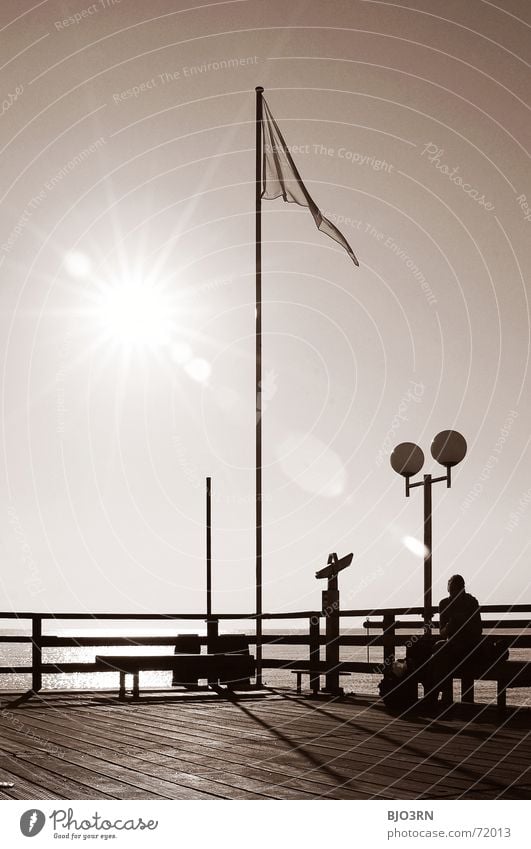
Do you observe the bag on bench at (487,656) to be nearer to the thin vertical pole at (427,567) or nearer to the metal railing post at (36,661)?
the thin vertical pole at (427,567)

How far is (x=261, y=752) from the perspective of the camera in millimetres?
7016

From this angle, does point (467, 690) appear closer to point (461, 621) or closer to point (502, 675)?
point (461, 621)

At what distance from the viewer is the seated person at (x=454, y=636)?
9.56m

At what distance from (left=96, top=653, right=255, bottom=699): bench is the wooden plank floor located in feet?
2.81

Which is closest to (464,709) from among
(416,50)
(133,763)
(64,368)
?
(133,763)

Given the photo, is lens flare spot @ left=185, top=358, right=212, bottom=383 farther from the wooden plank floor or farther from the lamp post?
the wooden plank floor

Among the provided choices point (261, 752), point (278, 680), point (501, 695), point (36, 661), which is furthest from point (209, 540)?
point (278, 680)

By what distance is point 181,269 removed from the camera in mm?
14062

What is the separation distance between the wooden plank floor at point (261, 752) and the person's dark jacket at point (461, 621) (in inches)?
27.4

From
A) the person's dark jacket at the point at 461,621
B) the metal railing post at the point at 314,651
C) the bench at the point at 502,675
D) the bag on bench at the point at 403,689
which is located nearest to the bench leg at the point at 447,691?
the bench at the point at 502,675

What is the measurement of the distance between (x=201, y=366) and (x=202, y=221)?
2474 millimetres

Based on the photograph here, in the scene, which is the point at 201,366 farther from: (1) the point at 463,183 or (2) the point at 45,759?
(2) the point at 45,759

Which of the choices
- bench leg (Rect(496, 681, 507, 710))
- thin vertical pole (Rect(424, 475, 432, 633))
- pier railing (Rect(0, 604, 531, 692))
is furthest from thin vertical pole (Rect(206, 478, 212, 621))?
bench leg (Rect(496, 681, 507, 710))

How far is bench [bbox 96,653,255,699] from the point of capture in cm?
1161
